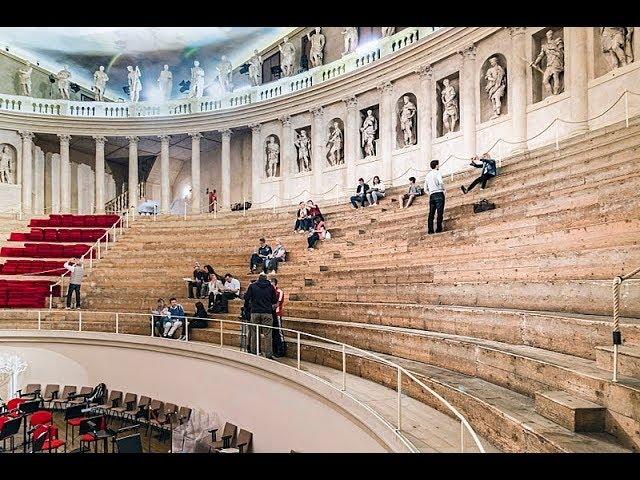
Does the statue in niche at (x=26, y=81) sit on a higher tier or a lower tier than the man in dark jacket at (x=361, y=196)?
higher

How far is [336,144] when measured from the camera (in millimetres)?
21078

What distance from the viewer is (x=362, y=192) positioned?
53.7 feet

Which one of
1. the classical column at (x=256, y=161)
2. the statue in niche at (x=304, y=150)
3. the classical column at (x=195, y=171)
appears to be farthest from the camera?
the classical column at (x=195, y=171)

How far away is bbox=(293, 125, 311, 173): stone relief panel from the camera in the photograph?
22266 millimetres

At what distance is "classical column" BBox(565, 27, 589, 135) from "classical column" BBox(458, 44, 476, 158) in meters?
3.41

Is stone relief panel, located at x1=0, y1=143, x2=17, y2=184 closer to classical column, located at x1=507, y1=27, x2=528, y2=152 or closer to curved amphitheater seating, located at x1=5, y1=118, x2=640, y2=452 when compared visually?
curved amphitheater seating, located at x1=5, y1=118, x2=640, y2=452

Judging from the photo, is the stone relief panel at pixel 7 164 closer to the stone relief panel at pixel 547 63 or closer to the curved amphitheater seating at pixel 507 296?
the curved amphitheater seating at pixel 507 296

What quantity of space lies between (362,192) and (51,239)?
11781 millimetres

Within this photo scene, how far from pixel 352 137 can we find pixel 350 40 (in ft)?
12.2

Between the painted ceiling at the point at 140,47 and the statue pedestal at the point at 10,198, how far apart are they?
680cm

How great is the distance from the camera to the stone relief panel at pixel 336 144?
69.0 ft

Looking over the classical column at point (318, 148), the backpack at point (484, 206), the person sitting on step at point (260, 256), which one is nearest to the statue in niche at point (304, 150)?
the classical column at point (318, 148)

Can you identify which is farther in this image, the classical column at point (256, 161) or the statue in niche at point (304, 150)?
the classical column at point (256, 161)

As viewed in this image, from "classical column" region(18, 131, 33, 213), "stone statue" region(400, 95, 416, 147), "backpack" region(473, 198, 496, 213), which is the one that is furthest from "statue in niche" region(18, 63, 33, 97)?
"backpack" region(473, 198, 496, 213)
